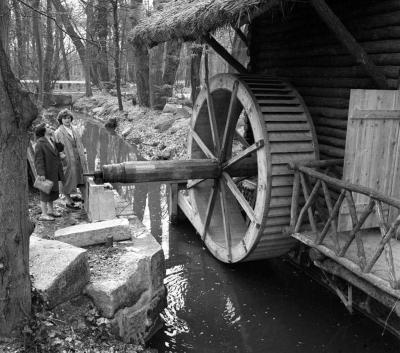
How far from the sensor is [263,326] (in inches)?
193

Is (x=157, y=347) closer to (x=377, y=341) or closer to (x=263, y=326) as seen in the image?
(x=263, y=326)

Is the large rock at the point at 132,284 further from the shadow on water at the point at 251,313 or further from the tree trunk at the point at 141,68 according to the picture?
the tree trunk at the point at 141,68

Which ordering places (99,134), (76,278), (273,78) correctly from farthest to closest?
(99,134) < (273,78) < (76,278)

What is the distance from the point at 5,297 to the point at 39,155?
277cm

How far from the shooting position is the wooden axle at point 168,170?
545 centimetres

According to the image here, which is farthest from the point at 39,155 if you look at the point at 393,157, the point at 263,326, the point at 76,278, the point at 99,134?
the point at 99,134

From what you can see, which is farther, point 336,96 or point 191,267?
point 191,267

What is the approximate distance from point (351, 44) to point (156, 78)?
13005mm

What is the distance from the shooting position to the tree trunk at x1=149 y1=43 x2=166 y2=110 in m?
16.7

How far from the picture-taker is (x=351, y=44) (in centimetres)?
450

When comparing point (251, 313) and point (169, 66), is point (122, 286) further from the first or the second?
point (169, 66)

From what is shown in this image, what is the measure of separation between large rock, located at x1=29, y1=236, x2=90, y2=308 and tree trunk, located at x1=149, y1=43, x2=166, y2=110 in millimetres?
13348

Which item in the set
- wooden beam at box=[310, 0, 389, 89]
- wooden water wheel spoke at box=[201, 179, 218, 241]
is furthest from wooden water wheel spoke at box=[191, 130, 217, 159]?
wooden beam at box=[310, 0, 389, 89]

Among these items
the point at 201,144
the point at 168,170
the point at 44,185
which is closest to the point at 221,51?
the point at 201,144
